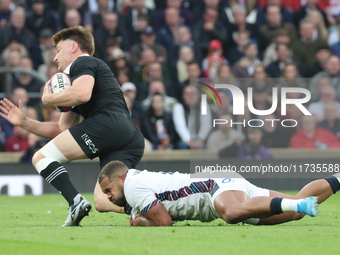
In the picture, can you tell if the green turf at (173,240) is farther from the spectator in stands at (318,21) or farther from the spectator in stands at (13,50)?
the spectator in stands at (318,21)

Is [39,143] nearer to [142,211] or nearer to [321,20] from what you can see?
[142,211]

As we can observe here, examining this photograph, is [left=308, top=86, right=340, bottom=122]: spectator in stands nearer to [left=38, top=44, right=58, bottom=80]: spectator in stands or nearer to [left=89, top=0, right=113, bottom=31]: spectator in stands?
[left=89, top=0, right=113, bottom=31]: spectator in stands

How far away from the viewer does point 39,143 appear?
10.9 meters

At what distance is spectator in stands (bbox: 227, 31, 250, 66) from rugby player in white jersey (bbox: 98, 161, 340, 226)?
745 cm

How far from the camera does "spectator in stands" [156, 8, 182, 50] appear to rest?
12.8m

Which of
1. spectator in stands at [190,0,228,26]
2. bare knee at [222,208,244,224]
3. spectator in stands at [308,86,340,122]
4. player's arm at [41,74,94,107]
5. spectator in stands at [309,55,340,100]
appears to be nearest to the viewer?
bare knee at [222,208,244,224]

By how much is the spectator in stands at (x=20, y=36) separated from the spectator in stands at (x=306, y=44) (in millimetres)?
5860

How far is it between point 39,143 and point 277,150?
15.4 feet

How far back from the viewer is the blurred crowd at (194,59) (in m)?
10.7

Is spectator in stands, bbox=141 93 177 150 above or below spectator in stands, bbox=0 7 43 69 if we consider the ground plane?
below

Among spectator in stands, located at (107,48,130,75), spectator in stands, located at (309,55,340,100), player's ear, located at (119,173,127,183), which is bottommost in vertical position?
spectator in stands, located at (309,55,340,100)

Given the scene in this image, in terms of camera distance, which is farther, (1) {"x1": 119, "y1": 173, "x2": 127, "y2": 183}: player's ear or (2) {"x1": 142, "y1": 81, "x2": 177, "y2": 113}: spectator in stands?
(2) {"x1": 142, "y1": 81, "x2": 177, "y2": 113}: spectator in stands

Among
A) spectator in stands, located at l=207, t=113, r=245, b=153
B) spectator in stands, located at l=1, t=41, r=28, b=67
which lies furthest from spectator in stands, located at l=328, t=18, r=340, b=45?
spectator in stands, located at l=1, t=41, r=28, b=67

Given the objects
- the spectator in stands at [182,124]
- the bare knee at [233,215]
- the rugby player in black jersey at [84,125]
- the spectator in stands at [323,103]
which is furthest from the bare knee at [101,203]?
the spectator in stands at [323,103]
